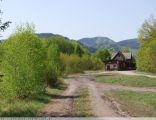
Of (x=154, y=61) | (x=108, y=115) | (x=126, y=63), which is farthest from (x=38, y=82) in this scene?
(x=126, y=63)

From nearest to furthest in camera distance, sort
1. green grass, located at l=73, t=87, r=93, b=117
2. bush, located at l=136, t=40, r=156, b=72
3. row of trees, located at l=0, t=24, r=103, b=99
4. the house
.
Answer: green grass, located at l=73, t=87, r=93, b=117
row of trees, located at l=0, t=24, r=103, b=99
bush, located at l=136, t=40, r=156, b=72
the house

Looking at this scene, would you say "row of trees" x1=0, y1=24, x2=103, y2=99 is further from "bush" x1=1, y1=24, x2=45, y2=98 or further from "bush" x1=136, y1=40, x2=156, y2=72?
"bush" x1=136, y1=40, x2=156, y2=72

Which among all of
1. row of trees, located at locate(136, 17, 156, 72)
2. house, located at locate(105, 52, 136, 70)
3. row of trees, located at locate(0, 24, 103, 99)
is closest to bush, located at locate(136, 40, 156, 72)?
row of trees, located at locate(136, 17, 156, 72)

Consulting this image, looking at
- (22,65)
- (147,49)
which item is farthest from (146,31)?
(22,65)

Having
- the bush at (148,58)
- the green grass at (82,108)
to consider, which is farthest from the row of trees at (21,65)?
the bush at (148,58)

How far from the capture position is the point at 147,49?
8719 centimetres

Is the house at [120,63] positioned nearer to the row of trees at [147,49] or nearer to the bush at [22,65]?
the row of trees at [147,49]

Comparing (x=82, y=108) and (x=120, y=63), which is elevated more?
(x=120, y=63)

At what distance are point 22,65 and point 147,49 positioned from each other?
5576 cm

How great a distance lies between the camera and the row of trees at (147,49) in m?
84.8

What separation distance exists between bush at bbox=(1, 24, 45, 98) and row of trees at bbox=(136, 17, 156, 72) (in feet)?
163

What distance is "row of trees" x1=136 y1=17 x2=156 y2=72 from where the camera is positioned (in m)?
84.8

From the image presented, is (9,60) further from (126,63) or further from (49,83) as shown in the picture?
(126,63)

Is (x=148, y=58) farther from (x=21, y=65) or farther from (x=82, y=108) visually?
(x=82, y=108)
